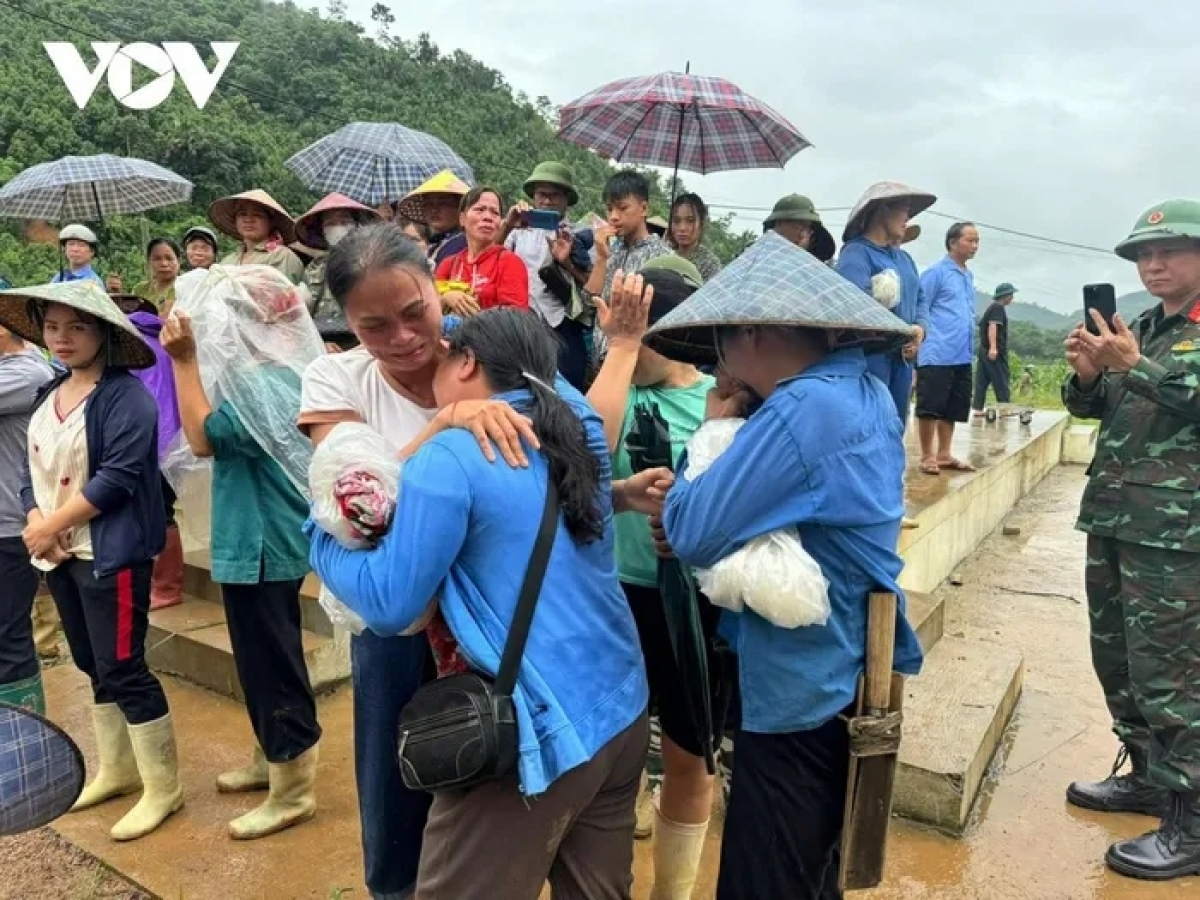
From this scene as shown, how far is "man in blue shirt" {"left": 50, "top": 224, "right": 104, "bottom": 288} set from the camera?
6453 millimetres

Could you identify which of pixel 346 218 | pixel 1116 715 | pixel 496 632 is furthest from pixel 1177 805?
pixel 346 218

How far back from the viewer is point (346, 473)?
154 cm

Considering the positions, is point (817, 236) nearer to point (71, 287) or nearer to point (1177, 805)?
point (1177, 805)

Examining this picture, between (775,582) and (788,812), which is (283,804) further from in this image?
(775,582)

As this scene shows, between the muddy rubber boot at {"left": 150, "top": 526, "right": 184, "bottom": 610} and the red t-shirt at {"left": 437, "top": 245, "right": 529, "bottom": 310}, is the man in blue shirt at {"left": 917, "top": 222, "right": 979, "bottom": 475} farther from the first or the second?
the muddy rubber boot at {"left": 150, "top": 526, "right": 184, "bottom": 610}

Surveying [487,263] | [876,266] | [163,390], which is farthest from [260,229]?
[876,266]

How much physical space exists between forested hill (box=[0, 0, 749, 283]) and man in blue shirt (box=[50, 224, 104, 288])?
343 inches

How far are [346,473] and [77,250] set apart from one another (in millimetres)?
6391

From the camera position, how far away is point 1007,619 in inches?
224

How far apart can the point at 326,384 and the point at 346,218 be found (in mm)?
3266

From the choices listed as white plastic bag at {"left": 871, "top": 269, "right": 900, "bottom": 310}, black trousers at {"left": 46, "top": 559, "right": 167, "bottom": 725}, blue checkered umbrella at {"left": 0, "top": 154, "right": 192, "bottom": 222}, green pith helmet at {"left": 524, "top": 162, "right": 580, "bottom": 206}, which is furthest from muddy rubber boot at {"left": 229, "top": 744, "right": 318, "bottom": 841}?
blue checkered umbrella at {"left": 0, "top": 154, "right": 192, "bottom": 222}

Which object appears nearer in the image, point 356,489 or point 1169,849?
point 356,489

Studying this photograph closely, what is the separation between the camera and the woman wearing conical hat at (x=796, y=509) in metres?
1.69

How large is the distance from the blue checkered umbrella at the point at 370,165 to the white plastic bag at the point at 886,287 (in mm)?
3063
